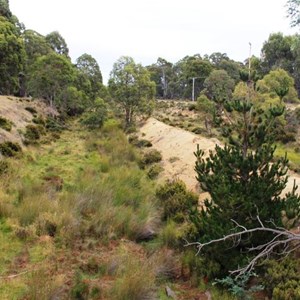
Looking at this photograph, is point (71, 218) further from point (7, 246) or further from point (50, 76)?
point (50, 76)

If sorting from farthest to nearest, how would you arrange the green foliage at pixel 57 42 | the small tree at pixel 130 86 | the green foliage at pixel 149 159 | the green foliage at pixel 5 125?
the green foliage at pixel 57 42 → the small tree at pixel 130 86 → the green foliage at pixel 5 125 → the green foliage at pixel 149 159

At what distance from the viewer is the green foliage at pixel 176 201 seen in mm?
11398

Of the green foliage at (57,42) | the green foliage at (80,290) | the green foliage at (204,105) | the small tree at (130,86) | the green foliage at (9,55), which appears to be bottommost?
the green foliage at (80,290)

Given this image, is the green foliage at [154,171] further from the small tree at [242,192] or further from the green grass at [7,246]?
the small tree at [242,192]

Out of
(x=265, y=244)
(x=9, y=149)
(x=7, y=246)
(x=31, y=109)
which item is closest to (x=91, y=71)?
(x=31, y=109)

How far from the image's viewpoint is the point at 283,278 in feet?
22.2

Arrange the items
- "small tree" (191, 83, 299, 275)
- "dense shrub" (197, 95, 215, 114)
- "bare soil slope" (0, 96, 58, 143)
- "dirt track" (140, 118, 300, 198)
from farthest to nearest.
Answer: "dense shrub" (197, 95, 215, 114) → "bare soil slope" (0, 96, 58, 143) → "dirt track" (140, 118, 300, 198) → "small tree" (191, 83, 299, 275)

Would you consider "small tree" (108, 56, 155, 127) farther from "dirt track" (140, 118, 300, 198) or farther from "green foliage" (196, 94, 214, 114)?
"green foliage" (196, 94, 214, 114)

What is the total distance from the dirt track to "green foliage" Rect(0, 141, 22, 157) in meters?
7.49

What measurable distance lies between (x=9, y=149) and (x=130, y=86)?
53.3 ft

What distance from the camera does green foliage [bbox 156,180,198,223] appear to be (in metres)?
11.4

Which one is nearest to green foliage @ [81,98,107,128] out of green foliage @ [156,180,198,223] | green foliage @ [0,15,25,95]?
green foliage @ [0,15,25,95]

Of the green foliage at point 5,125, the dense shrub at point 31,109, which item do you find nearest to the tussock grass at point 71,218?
the green foliage at point 5,125

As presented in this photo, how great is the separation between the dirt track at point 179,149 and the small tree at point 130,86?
10.4 ft
